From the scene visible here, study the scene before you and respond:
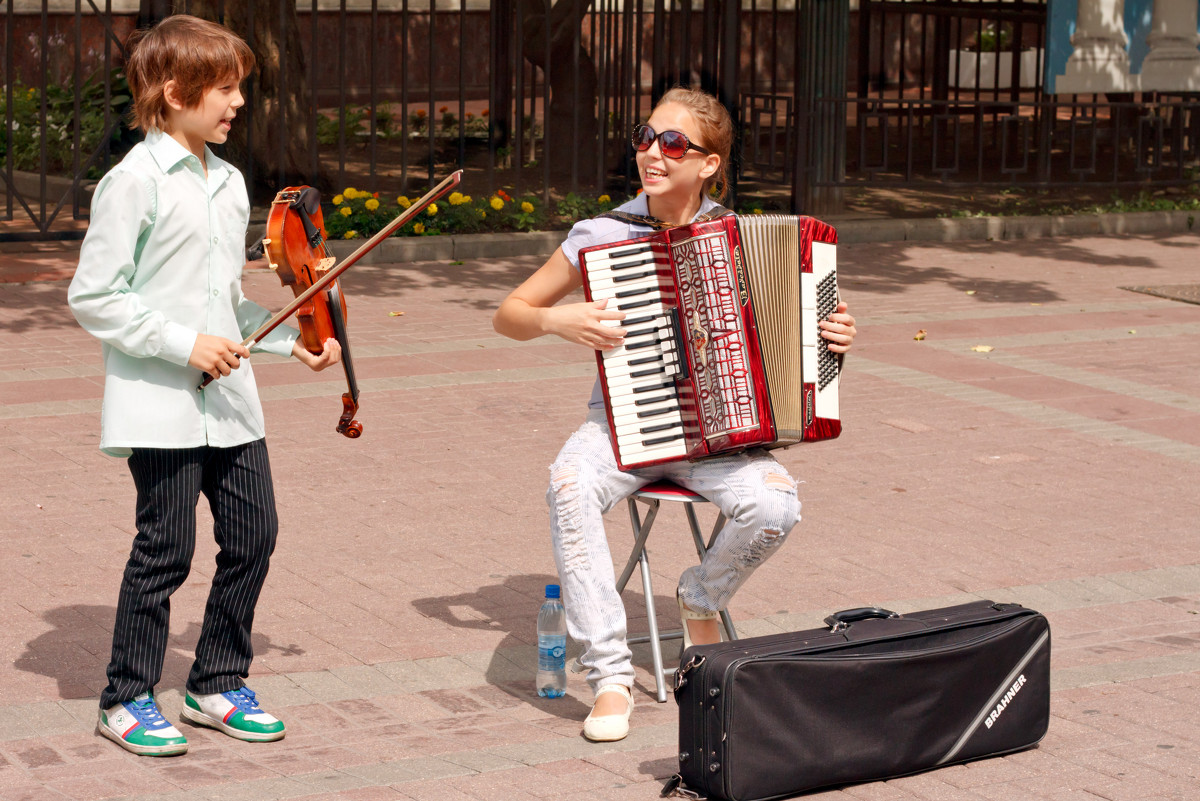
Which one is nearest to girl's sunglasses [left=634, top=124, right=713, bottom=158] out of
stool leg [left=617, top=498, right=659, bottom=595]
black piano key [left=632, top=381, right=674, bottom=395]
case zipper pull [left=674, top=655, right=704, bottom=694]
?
black piano key [left=632, top=381, right=674, bottom=395]

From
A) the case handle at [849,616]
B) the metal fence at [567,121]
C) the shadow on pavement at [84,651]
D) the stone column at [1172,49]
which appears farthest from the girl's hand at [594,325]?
the stone column at [1172,49]

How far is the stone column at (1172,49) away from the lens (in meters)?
15.4

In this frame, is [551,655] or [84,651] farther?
[84,651]

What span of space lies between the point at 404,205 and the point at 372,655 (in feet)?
26.5

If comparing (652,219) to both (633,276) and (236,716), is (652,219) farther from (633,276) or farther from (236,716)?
(236,716)

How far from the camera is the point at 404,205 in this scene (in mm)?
12477

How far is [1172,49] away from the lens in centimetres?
1546

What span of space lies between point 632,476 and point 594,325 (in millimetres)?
461

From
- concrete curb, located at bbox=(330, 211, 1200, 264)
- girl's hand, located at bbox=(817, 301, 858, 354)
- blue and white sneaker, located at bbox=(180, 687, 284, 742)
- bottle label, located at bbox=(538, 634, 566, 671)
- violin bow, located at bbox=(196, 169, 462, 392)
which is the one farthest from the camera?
concrete curb, located at bbox=(330, 211, 1200, 264)

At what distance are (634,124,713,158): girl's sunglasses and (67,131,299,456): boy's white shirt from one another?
1.14m

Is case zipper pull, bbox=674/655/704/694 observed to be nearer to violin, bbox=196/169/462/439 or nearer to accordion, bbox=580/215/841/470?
accordion, bbox=580/215/841/470

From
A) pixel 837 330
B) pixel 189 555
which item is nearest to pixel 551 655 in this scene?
pixel 189 555

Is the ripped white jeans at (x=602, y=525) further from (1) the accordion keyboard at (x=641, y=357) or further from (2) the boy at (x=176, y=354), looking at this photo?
(2) the boy at (x=176, y=354)

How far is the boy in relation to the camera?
3783mm
